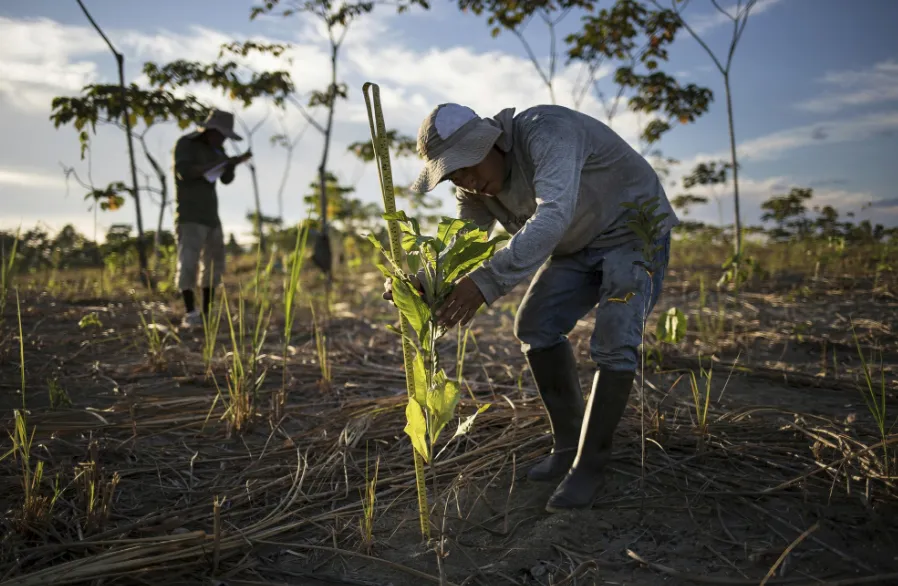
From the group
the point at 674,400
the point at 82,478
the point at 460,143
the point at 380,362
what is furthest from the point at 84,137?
the point at 674,400

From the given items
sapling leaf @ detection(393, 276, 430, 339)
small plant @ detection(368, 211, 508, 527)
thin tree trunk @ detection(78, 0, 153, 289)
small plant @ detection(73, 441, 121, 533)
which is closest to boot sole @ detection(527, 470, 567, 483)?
small plant @ detection(368, 211, 508, 527)

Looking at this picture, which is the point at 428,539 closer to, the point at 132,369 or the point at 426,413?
the point at 426,413

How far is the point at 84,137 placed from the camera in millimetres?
6090

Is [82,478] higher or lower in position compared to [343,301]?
lower

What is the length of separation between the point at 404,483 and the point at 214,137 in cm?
403

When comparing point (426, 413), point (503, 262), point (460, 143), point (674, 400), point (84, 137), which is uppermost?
point (84, 137)

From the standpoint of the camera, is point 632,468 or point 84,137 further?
point 84,137

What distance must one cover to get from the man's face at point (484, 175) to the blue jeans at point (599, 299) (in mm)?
390

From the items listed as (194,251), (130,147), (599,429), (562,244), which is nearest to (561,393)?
(599,429)

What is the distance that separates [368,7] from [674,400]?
292 inches

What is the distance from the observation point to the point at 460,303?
1.49 metres

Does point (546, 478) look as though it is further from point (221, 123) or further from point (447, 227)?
point (221, 123)

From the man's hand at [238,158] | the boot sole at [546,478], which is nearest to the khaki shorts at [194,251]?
the man's hand at [238,158]

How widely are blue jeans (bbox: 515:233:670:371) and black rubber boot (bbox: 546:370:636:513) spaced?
0.15 ft
